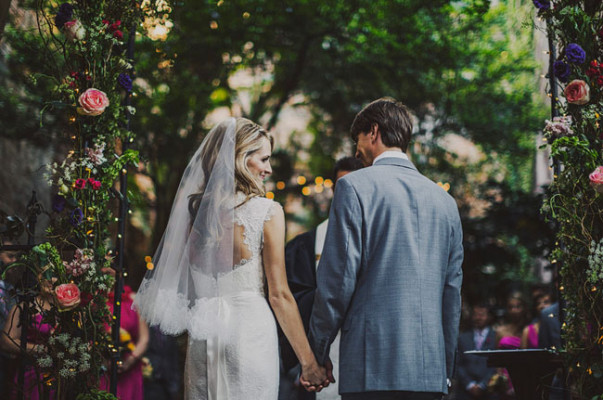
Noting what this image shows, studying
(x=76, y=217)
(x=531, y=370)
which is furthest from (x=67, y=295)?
(x=531, y=370)

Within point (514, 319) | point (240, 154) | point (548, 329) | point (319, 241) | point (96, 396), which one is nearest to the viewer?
point (240, 154)

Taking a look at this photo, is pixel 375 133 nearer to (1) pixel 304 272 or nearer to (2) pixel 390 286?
(2) pixel 390 286

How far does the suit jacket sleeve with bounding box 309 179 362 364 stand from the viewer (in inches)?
119

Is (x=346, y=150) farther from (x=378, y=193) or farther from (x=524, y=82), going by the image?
(x=378, y=193)

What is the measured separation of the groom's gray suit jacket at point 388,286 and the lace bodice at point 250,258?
48cm

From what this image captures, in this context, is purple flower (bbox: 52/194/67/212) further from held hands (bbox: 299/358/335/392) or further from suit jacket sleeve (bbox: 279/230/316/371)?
held hands (bbox: 299/358/335/392)

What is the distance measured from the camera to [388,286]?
2.99 m

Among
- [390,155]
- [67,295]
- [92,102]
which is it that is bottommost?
[67,295]

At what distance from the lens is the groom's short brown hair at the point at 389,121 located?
333 cm

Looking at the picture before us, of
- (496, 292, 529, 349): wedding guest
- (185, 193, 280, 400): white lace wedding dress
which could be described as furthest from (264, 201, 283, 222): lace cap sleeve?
(496, 292, 529, 349): wedding guest

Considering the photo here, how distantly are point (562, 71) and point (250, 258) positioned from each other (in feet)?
7.43

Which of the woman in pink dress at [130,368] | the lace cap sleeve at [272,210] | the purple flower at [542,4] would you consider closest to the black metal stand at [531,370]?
the lace cap sleeve at [272,210]

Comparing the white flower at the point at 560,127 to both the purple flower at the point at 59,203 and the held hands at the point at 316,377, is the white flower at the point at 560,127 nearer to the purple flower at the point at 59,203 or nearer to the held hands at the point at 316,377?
the held hands at the point at 316,377

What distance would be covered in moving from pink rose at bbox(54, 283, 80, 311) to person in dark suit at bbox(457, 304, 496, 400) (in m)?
5.17
